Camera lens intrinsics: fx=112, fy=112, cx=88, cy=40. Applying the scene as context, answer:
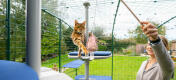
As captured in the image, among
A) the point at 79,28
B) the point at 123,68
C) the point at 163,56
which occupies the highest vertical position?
the point at 79,28

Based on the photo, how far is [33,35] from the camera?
22 cm

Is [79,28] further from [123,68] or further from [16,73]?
[123,68]

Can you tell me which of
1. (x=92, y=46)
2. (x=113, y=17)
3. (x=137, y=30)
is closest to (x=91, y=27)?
(x=92, y=46)

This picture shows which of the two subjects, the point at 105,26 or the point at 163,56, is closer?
the point at 163,56

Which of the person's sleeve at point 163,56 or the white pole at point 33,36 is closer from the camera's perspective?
the white pole at point 33,36

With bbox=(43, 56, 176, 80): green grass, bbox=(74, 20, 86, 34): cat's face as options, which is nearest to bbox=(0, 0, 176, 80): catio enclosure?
bbox=(43, 56, 176, 80): green grass

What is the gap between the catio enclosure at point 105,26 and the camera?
151 centimetres

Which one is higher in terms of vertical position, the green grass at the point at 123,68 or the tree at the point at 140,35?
the tree at the point at 140,35

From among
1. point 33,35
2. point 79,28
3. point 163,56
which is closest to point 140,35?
point 79,28

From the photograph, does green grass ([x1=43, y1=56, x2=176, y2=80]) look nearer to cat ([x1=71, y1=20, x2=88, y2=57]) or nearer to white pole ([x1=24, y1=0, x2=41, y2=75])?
cat ([x1=71, y1=20, x2=88, y2=57])

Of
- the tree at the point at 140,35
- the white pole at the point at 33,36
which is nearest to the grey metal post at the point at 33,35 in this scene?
the white pole at the point at 33,36

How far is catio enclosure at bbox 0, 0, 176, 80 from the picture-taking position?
4.94 ft

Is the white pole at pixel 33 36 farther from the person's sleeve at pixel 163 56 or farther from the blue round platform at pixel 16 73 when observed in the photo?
the person's sleeve at pixel 163 56

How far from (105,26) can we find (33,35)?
1921mm
